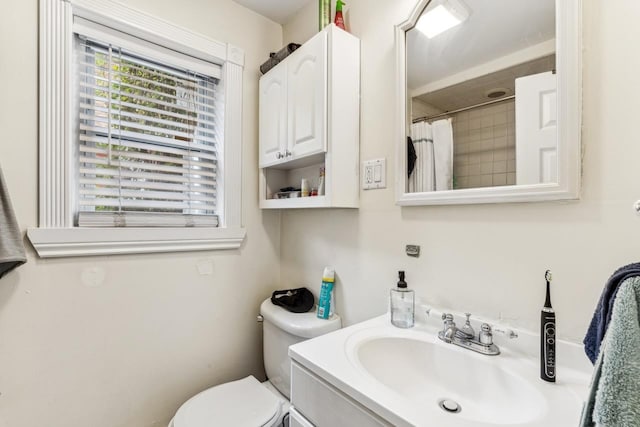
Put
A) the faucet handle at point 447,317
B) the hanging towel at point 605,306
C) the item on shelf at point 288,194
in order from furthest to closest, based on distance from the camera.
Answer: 1. the item on shelf at point 288,194
2. the faucet handle at point 447,317
3. the hanging towel at point 605,306

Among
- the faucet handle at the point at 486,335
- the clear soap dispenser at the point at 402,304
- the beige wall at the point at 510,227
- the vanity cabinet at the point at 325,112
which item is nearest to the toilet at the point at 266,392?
the beige wall at the point at 510,227

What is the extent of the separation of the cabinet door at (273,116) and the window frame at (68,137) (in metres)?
0.33

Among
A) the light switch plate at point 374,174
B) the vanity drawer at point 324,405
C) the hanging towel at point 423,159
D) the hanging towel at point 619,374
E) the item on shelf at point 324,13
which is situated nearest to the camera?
the hanging towel at point 619,374

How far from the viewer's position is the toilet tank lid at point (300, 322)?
48.1 inches

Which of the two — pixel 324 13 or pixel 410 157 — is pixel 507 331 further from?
pixel 324 13

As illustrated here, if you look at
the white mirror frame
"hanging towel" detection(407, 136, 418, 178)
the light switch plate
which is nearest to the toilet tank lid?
the light switch plate

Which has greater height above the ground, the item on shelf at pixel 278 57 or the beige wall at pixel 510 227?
the item on shelf at pixel 278 57

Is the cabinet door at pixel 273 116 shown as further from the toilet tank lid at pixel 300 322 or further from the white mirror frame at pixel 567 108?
the white mirror frame at pixel 567 108

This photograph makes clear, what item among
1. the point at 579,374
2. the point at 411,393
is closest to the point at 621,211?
the point at 579,374

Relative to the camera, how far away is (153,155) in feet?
4.44

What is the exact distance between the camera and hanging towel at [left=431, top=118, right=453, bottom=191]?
0.98 meters

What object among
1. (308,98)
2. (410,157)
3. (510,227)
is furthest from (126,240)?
(510,227)

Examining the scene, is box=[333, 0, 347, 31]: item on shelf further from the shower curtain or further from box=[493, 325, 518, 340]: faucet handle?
box=[493, 325, 518, 340]: faucet handle

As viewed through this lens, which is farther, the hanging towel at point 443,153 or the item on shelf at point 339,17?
the item on shelf at point 339,17
